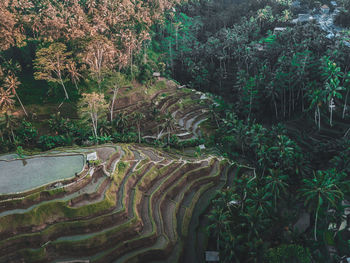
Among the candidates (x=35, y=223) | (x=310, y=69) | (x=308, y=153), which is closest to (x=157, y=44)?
(x=310, y=69)

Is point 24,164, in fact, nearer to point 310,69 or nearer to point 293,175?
point 293,175

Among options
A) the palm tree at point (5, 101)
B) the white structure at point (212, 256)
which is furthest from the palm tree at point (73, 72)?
the white structure at point (212, 256)

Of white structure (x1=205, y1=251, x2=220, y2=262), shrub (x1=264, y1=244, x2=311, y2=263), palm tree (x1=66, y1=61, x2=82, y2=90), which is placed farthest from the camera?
palm tree (x1=66, y1=61, x2=82, y2=90)

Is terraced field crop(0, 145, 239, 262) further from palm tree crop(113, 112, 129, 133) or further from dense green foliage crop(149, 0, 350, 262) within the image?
palm tree crop(113, 112, 129, 133)

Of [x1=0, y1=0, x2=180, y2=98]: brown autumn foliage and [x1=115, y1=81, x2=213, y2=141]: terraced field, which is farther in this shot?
[x1=115, y1=81, x2=213, y2=141]: terraced field

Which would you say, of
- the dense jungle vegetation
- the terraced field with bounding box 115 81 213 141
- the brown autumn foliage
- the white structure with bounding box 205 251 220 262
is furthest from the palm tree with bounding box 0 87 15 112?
the white structure with bounding box 205 251 220 262

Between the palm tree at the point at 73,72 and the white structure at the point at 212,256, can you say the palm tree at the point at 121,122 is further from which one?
the white structure at the point at 212,256
